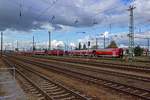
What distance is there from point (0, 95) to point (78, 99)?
449 cm

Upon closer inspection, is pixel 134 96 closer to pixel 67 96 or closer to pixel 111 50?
pixel 67 96

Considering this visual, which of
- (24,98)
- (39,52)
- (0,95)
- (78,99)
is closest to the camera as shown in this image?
(78,99)

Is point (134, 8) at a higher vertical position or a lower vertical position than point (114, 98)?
higher

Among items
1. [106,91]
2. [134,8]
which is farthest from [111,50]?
[106,91]

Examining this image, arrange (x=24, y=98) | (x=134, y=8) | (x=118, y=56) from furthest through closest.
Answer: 1. (x=118, y=56)
2. (x=134, y=8)
3. (x=24, y=98)

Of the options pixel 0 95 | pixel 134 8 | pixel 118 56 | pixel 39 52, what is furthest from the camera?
pixel 39 52

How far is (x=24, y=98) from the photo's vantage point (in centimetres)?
1373

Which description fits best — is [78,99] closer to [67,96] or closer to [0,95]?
[67,96]

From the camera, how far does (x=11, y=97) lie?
559 inches

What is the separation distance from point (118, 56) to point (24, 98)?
68.9 m

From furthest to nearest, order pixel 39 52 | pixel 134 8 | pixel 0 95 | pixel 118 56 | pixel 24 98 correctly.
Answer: pixel 39 52, pixel 118 56, pixel 134 8, pixel 0 95, pixel 24 98

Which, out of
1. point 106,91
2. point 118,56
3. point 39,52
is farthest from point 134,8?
point 39,52

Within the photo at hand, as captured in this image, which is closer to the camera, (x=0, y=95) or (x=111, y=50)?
(x=0, y=95)

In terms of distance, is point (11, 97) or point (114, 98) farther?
point (11, 97)
